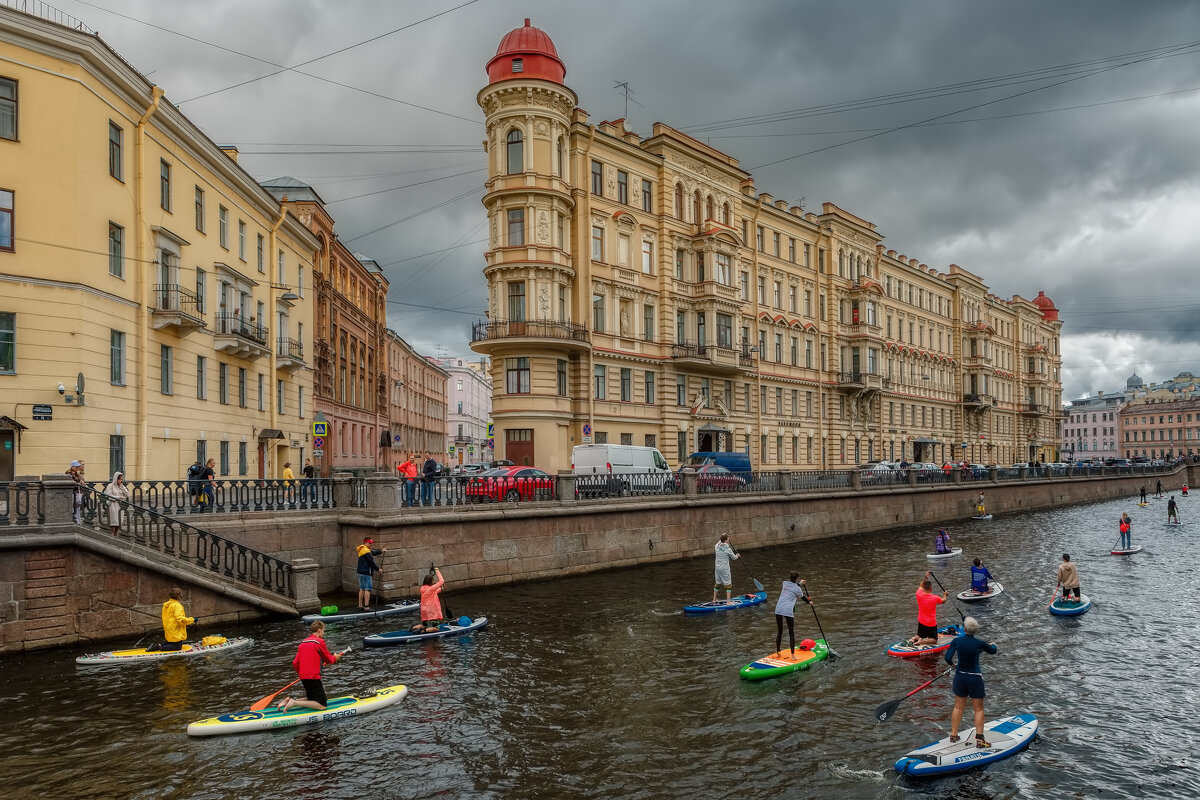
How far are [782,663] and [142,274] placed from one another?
72.6 feet

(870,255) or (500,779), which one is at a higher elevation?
(870,255)

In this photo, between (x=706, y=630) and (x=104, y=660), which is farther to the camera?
(x=706, y=630)

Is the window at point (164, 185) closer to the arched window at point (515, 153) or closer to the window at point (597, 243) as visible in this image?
the arched window at point (515, 153)

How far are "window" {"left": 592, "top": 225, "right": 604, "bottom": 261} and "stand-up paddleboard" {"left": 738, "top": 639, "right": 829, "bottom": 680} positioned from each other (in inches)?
1131

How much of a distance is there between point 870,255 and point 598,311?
111ft

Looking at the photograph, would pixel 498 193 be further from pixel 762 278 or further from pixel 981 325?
pixel 981 325

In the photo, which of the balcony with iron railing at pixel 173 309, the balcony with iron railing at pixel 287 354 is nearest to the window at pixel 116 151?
the balcony with iron railing at pixel 173 309

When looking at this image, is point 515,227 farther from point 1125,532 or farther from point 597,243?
point 1125,532

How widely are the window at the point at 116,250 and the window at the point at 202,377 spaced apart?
5.33 m

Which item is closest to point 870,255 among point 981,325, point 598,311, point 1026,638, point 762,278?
point 762,278

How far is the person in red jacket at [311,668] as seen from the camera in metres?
13.1

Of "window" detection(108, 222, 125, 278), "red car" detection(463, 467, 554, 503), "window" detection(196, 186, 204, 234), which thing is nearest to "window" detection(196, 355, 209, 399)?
"window" detection(196, 186, 204, 234)

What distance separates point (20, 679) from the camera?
48.8ft

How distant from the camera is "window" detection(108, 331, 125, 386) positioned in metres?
24.0
